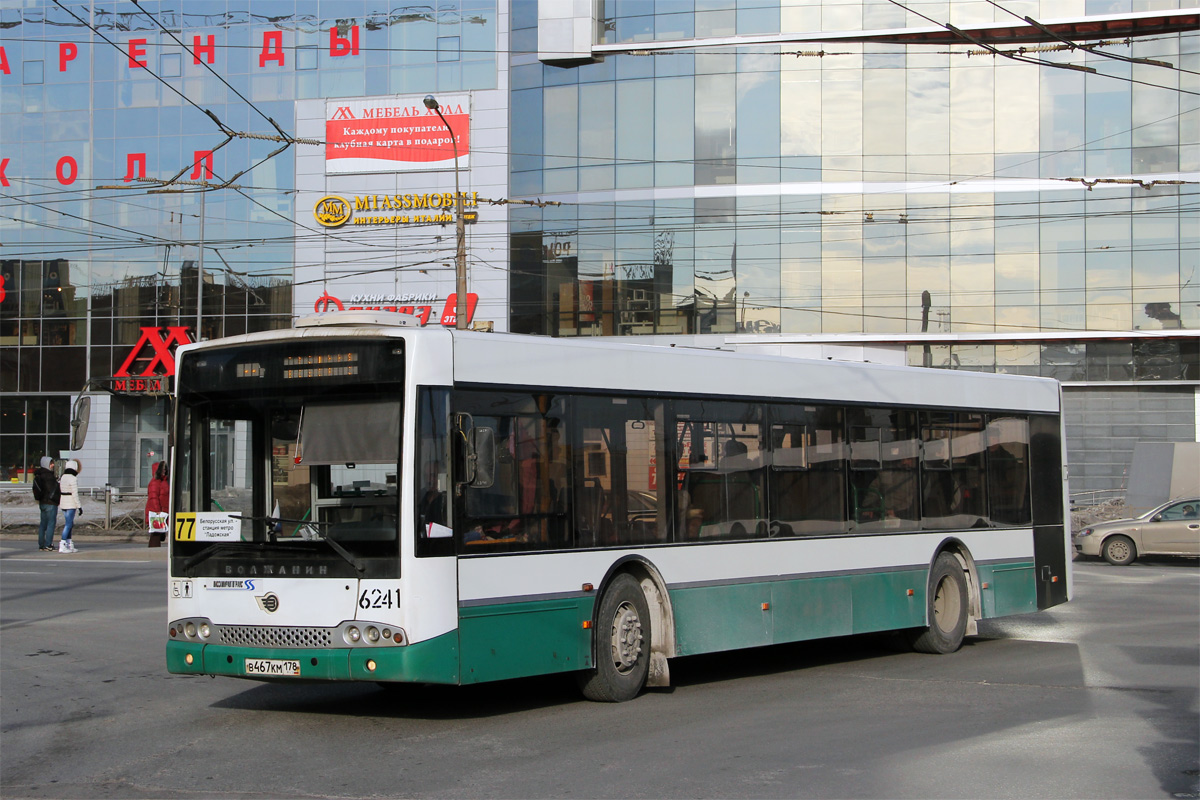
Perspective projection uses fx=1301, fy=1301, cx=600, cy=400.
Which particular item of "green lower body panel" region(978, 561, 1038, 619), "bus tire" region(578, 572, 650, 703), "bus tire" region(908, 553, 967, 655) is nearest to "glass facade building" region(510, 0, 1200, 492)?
"green lower body panel" region(978, 561, 1038, 619)

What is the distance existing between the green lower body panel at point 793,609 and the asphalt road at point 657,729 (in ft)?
1.34

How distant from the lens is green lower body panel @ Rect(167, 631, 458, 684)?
805 cm

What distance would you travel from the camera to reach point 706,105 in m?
45.8

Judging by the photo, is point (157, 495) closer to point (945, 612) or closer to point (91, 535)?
point (91, 535)

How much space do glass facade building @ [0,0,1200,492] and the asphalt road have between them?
31707mm

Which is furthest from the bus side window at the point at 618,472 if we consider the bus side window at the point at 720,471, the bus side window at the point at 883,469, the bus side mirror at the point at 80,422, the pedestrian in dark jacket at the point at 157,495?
the pedestrian in dark jacket at the point at 157,495

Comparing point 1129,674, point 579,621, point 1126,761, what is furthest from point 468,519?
point 1129,674

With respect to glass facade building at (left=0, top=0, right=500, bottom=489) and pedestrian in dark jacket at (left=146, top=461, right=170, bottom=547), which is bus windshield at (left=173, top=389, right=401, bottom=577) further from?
glass facade building at (left=0, top=0, right=500, bottom=489)

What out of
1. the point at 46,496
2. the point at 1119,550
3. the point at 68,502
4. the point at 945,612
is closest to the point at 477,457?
the point at 945,612

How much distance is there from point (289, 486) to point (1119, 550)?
21950mm

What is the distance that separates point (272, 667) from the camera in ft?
27.6

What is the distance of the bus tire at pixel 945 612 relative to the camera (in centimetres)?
1280

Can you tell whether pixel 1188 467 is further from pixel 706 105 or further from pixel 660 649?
pixel 660 649

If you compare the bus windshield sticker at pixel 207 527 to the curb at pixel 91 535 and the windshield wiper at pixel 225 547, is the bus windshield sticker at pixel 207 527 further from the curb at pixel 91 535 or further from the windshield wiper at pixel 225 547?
the curb at pixel 91 535
